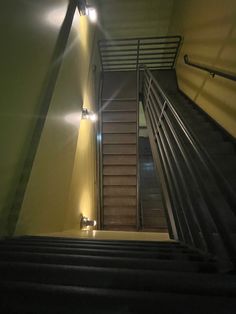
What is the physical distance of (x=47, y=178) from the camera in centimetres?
209

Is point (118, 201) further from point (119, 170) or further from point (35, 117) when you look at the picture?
point (35, 117)

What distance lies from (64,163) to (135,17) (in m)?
5.10

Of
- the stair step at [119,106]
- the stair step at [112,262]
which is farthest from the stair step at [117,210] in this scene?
the stair step at [112,262]

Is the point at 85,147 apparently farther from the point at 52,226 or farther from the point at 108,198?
the point at 52,226

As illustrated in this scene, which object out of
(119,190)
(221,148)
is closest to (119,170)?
(119,190)

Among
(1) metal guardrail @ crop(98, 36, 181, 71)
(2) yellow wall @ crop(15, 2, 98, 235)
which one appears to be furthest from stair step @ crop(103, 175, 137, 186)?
(1) metal guardrail @ crop(98, 36, 181, 71)

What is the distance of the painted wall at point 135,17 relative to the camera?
18.9ft

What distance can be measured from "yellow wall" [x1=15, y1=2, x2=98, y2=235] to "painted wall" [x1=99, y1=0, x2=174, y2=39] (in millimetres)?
2099

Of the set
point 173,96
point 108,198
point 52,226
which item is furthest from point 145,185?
point 52,226

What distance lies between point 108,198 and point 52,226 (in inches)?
109

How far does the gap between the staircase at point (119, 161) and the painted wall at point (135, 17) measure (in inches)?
77.3

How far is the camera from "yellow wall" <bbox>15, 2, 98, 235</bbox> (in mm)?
1870

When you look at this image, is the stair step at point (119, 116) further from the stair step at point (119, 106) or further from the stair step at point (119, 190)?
the stair step at point (119, 190)

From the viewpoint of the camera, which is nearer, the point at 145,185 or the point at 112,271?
the point at 112,271
